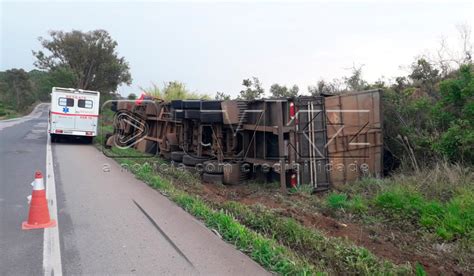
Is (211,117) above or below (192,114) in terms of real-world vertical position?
below

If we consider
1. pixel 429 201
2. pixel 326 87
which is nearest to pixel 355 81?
pixel 326 87

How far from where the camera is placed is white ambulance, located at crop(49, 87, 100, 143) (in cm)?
1936

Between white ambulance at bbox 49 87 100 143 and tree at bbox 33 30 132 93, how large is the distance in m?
30.9

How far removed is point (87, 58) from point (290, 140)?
46.1 m

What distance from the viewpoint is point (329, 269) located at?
4.38 meters

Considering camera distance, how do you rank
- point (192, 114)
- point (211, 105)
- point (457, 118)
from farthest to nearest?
1. point (192, 114)
2. point (211, 105)
3. point (457, 118)

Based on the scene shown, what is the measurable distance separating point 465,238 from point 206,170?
21.0 ft

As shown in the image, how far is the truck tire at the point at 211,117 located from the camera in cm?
1028

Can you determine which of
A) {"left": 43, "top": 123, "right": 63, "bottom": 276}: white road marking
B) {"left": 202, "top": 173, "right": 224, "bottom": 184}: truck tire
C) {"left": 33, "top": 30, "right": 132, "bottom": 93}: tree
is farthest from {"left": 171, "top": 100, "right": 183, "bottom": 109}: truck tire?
{"left": 33, "top": 30, "right": 132, "bottom": 93}: tree

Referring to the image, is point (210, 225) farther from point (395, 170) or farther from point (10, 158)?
point (10, 158)

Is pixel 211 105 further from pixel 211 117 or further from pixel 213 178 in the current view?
pixel 213 178

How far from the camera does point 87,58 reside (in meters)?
49.6

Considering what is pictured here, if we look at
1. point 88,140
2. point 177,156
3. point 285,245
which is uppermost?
point 88,140

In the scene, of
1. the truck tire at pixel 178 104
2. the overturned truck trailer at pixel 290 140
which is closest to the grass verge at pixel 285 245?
the overturned truck trailer at pixel 290 140
